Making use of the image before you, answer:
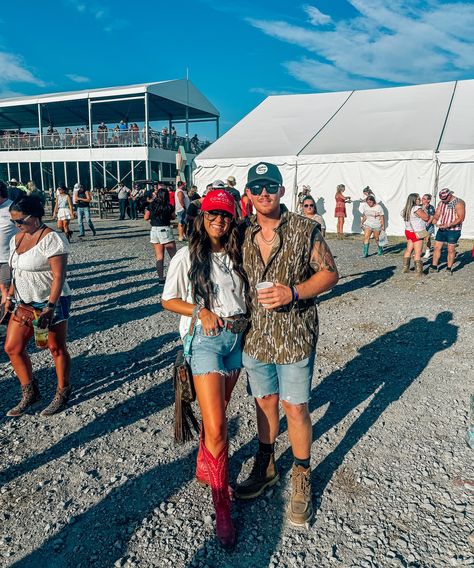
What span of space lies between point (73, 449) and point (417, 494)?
7.79 feet

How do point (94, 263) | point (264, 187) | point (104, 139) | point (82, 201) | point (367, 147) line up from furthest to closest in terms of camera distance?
point (104, 139) < point (367, 147) < point (82, 201) < point (94, 263) < point (264, 187)

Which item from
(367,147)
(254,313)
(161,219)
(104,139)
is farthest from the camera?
(104,139)

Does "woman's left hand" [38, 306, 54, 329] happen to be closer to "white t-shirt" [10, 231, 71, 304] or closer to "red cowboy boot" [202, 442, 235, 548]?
"white t-shirt" [10, 231, 71, 304]

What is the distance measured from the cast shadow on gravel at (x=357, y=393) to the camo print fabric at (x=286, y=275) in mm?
973

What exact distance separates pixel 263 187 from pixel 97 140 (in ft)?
89.4

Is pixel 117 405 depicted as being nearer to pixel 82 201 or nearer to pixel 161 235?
pixel 161 235

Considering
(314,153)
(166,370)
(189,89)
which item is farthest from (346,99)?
(166,370)

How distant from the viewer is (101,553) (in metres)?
2.39

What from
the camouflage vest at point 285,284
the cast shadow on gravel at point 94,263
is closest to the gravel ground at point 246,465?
the camouflage vest at point 285,284

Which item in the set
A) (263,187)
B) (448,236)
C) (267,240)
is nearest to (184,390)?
(267,240)

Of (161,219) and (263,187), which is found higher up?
(263,187)

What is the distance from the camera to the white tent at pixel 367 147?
14.4 m

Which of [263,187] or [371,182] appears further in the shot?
[371,182]

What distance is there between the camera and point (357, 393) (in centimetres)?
420
